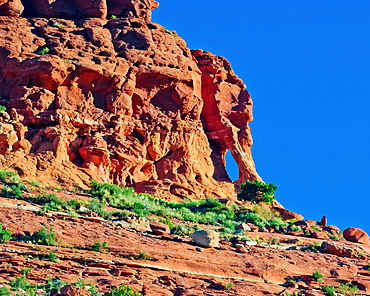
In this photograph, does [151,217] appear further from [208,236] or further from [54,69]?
[54,69]

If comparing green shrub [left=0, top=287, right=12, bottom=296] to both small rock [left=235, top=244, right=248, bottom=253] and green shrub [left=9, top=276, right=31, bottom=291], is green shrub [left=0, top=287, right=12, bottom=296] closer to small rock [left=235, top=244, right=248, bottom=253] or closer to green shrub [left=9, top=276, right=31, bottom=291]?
green shrub [left=9, top=276, right=31, bottom=291]

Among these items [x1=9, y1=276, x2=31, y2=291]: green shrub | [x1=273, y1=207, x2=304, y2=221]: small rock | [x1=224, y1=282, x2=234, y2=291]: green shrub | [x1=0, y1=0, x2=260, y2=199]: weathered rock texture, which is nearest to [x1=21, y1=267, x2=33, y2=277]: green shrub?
[x1=9, y1=276, x2=31, y2=291]: green shrub

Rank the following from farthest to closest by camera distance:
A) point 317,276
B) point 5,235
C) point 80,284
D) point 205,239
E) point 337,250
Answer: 1. point 337,250
2. point 205,239
3. point 317,276
4. point 5,235
5. point 80,284

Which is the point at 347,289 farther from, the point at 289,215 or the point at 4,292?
the point at 289,215

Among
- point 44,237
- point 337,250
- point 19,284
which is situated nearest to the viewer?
point 19,284

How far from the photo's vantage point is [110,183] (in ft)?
132

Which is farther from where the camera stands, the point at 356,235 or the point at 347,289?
the point at 356,235

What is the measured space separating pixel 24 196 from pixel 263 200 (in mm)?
17641

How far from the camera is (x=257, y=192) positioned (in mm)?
43969

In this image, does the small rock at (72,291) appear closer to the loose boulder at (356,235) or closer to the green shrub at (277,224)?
the green shrub at (277,224)

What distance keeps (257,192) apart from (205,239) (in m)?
17.9

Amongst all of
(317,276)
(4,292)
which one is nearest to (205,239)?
(317,276)

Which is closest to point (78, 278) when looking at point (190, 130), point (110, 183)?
point (110, 183)

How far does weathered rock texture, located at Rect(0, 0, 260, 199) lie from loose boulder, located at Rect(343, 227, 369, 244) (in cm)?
988
